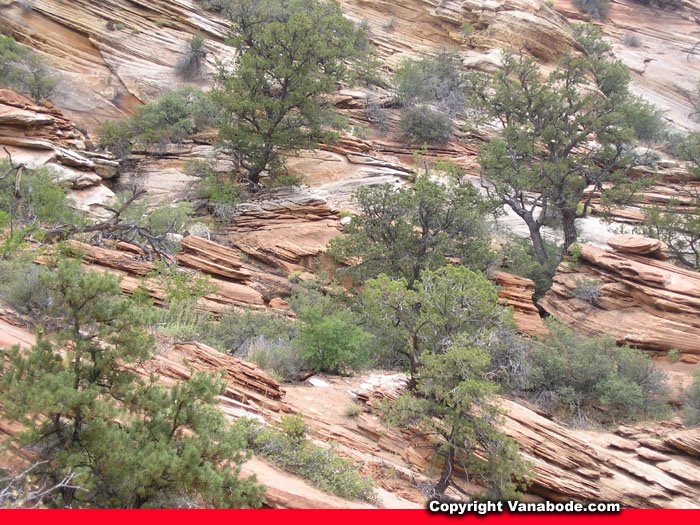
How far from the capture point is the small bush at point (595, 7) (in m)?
35.5

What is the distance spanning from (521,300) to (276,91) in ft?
39.5

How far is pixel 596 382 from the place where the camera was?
11125 mm

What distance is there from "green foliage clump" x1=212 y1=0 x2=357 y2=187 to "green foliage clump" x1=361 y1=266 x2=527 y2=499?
1131 centimetres

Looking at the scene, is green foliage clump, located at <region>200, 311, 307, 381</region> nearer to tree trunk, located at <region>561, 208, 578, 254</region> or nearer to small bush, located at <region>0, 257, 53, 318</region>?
small bush, located at <region>0, 257, 53, 318</region>

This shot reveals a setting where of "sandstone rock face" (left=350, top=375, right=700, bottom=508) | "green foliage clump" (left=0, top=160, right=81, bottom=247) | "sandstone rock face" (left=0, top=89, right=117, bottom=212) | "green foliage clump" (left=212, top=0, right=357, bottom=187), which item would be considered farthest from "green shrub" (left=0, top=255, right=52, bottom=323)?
"green foliage clump" (left=212, top=0, right=357, bottom=187)

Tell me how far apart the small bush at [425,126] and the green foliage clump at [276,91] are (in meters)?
5.30

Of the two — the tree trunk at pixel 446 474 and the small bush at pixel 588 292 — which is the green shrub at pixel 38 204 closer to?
the tree trunk at pixel 446 474

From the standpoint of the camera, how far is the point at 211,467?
12.4 ft

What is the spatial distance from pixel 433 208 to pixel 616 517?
9605 mm

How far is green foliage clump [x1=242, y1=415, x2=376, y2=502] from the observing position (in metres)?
5.01

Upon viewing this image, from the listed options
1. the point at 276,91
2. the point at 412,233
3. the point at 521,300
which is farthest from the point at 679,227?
the point at 276,91

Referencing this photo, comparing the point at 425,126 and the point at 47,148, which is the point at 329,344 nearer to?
the point at 47,148

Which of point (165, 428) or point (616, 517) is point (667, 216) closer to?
point (616, 517)

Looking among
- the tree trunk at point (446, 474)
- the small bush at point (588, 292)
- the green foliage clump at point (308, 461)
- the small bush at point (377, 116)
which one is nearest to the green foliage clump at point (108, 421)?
the green foliage clump at point (308, 461)
